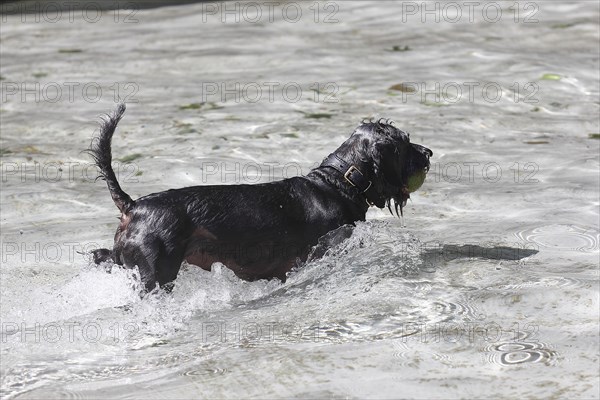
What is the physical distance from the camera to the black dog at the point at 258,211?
5070 millimetres

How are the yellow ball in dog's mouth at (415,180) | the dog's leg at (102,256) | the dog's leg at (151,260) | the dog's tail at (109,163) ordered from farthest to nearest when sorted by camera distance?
the yellow ball in dog's mouth at (415,180) < the dog's leg at (102,256) < the dog's tail at (109,163) < the dog's leg at (151,260)

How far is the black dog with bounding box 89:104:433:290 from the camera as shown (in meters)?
5.07

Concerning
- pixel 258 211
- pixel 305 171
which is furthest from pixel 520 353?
pixel 305 171

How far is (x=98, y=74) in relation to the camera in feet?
34.9

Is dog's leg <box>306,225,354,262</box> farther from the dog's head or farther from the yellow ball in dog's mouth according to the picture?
the yellow ball in dog's mouth

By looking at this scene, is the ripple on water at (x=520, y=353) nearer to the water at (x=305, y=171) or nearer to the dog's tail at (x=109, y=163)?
the water at (x=305, y=171)

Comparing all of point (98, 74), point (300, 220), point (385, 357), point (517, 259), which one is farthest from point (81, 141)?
point (385, 357)

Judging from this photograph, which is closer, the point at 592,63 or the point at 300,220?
the point at 300,220

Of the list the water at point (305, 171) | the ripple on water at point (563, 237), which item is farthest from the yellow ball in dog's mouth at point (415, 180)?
the ripple on water at point (563, 237)

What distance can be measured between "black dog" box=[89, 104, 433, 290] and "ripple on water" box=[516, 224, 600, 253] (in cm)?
84

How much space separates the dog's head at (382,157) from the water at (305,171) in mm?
236

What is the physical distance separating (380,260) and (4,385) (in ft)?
7.62

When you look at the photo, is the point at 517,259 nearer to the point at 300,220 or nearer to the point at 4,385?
the point at 300,220

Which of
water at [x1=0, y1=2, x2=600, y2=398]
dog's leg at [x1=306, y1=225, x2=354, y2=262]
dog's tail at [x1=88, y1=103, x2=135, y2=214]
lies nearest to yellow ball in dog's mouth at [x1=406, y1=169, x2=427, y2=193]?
water at [x1=0, y1=2, x2=600, y2=398]
